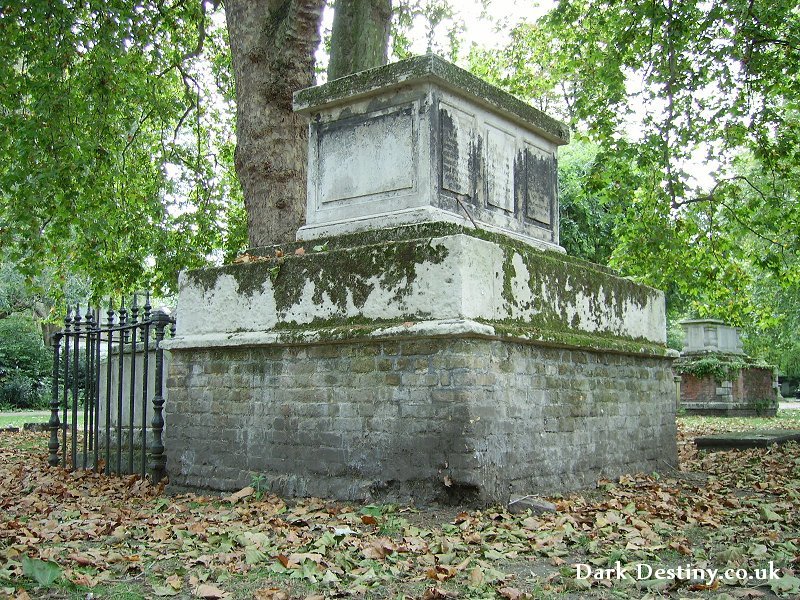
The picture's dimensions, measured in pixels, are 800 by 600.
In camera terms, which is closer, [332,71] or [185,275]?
[185,275]

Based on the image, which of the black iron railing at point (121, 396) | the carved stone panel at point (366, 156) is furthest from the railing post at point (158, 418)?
the carved stone panel at point (366, 156)

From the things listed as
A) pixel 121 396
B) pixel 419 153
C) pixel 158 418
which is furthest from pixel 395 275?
pixel 121 396

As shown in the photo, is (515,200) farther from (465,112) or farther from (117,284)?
(117,284)

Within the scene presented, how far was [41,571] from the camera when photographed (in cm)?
392

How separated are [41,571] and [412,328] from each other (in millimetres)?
2922

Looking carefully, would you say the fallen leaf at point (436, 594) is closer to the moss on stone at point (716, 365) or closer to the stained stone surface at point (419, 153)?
the stained stone surface at point (419, 153)

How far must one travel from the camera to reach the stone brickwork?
5.75 metres

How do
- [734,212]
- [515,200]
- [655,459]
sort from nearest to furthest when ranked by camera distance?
[515,200], [655,459], [734,212]

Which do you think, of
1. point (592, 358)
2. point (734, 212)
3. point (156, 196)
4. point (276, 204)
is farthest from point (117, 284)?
point (734, 212)

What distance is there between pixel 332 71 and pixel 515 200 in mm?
3639

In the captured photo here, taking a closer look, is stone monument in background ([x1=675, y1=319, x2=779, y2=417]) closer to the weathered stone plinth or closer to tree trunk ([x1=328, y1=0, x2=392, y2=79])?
the weathered stone plinth

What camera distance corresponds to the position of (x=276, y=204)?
926 cm

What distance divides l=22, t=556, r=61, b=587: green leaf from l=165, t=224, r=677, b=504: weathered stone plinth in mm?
2619

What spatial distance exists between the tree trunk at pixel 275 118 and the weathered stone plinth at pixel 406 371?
194 centimetres
